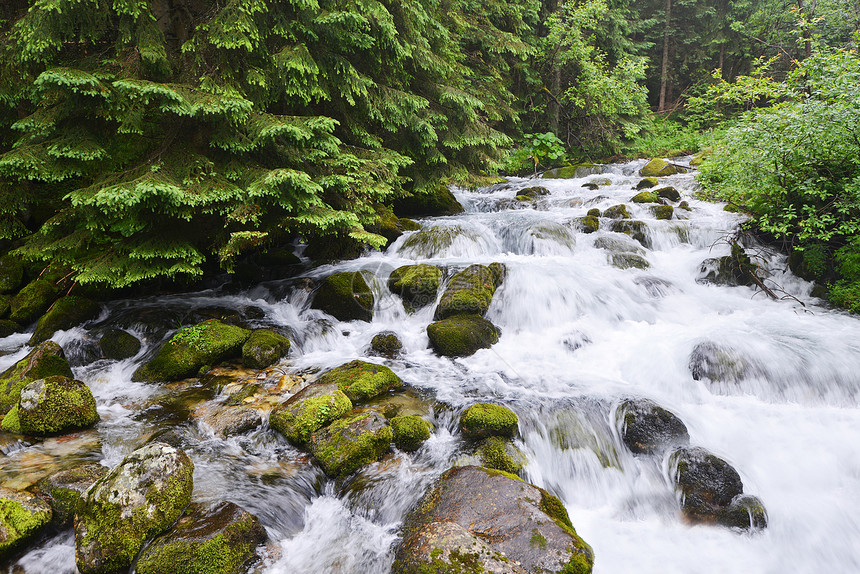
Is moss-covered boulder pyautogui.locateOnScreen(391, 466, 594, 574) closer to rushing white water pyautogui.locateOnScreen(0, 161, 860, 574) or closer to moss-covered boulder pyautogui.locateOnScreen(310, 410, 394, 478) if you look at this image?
rushing white water pyautogui.locateOnScreen(0, 161, 860, 574)

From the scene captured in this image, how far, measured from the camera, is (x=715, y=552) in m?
3.68

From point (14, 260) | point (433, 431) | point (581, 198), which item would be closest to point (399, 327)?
point (433, 431)

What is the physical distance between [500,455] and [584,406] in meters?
1.65

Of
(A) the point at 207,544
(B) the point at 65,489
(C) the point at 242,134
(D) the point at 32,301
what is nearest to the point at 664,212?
(C) the point at 242,134

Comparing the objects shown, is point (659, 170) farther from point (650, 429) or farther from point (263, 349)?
point (263, 349)

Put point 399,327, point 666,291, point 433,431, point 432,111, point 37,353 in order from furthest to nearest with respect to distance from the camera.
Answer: point 432,111
point 666,291
point 399,327
point 37,353
point 433,431

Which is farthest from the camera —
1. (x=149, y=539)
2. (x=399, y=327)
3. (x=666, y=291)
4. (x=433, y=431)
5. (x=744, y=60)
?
(x=744, y=60)

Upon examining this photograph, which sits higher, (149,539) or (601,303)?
(149,539)

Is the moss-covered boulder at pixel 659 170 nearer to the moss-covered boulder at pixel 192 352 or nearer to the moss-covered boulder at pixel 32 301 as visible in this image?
the moss-covered boulder at pixel 192 352

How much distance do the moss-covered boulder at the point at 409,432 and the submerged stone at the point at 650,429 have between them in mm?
2376

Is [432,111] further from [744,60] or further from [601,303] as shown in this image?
[744,60]

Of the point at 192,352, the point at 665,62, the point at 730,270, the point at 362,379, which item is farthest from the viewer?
the point at 665,62

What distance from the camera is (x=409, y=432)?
4.62m

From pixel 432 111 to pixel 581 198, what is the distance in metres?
7.16
